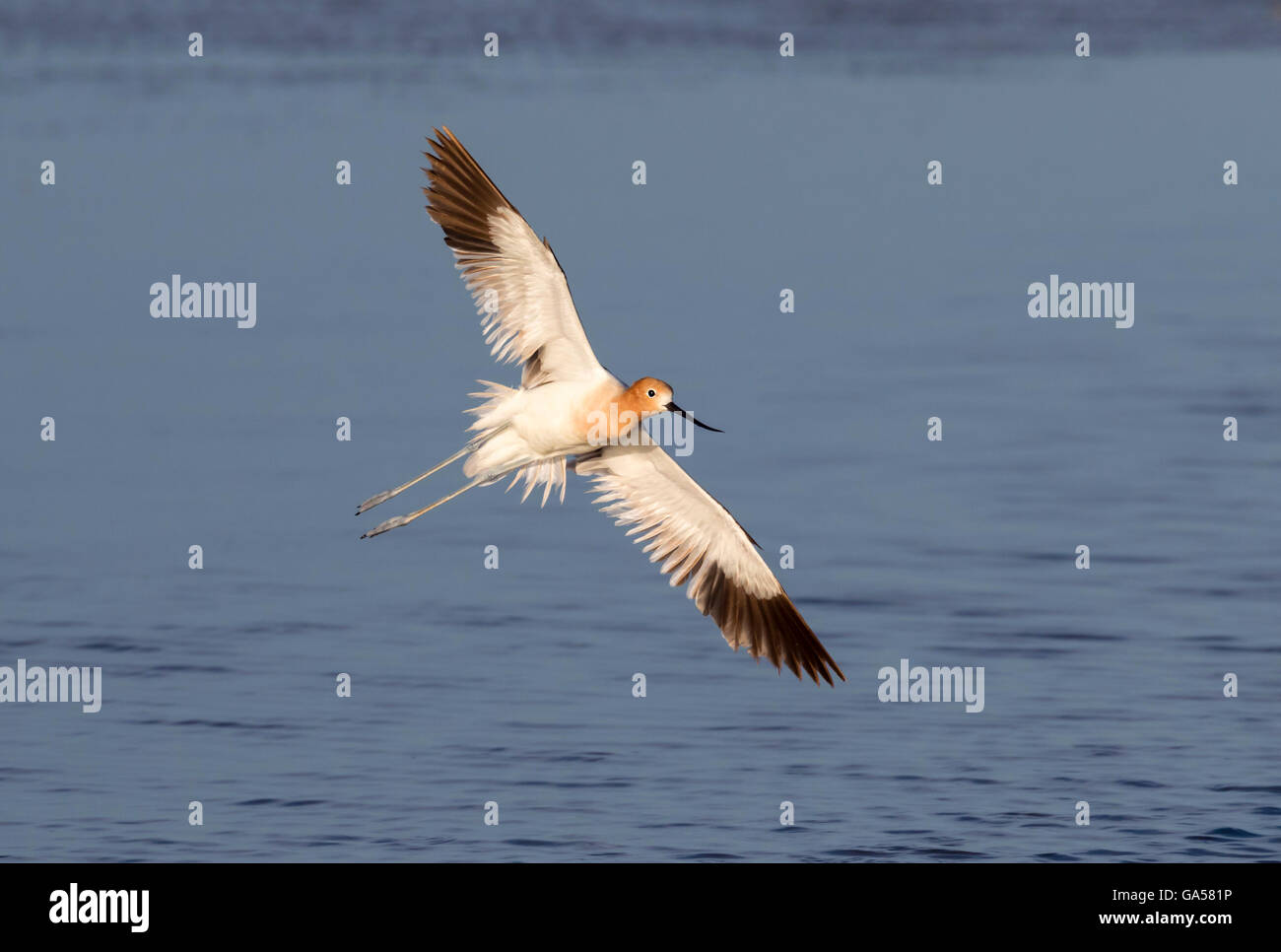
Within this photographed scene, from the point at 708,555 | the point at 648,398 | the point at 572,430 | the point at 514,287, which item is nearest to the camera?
the point at 648,398

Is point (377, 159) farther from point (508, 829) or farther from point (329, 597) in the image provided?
point (508, 829)

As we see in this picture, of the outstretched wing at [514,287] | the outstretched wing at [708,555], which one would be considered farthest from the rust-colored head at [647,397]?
the outstretched wing at [708,555]

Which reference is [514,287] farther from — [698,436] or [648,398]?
[698,436]

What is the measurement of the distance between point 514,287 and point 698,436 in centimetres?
683

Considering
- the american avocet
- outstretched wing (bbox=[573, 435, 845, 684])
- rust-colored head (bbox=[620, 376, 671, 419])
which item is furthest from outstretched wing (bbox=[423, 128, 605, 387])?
outstretched wing (bbox=[573, 435, 845, 684])

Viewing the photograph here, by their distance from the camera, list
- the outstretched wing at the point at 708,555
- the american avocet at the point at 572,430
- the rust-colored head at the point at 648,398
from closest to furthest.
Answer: the rust-colored head at the point at 648,398, the american avocet at the point at 572,430, the outstretched wing at the point at 708,555

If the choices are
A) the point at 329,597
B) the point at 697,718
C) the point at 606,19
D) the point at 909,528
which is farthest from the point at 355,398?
the point at 606,19

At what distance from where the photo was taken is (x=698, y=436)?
20.2m

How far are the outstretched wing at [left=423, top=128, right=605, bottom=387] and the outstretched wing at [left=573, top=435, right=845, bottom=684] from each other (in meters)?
0.80

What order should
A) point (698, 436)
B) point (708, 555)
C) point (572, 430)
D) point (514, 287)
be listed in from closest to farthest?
1. point (572, 430)
2. point (514, 287)
3. point (708, 555)
4. point (698, 436)

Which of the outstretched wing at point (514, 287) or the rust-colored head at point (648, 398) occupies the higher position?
the outstretched wing at point (514, 287)

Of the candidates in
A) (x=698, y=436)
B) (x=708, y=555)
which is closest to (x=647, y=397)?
(x=708, y=555)

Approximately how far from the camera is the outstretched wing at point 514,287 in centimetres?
1347

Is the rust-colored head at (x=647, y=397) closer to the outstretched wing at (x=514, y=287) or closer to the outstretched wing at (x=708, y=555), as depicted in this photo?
the outstretched wing at (x=514, y=287)
